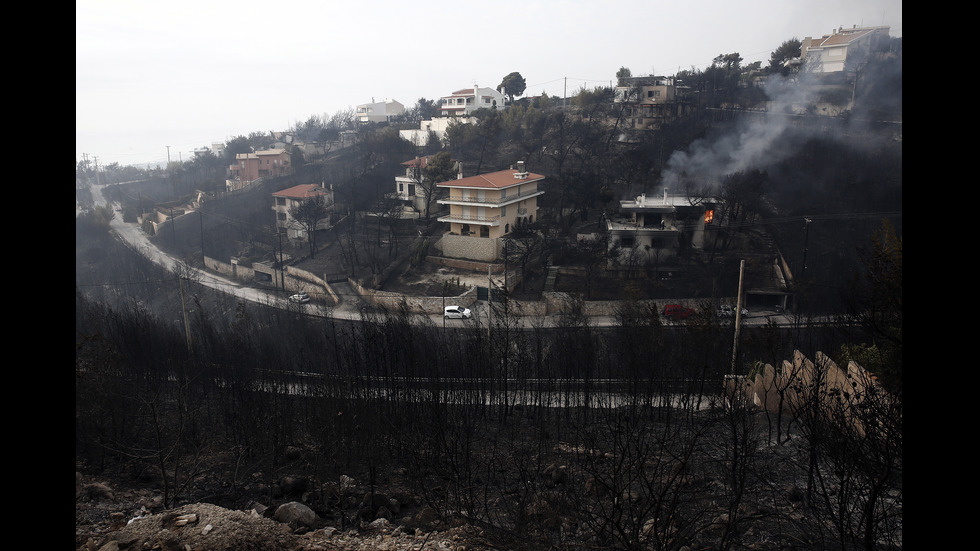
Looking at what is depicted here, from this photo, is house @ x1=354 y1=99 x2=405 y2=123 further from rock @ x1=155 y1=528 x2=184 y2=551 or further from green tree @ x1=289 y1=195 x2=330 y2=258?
rock @ x1=155 y1=528 x2=184 y2=551

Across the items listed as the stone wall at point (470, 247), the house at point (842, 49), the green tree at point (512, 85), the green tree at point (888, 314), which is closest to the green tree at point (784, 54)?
the house at point (842, 49)

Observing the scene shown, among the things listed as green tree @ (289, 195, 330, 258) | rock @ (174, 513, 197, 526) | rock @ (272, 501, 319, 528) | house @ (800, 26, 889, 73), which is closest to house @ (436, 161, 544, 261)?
green tree @ (289, 195, 330, 258)

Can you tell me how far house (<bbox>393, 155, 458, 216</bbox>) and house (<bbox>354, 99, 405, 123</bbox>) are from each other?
2585 centimetres

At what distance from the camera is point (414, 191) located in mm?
28844

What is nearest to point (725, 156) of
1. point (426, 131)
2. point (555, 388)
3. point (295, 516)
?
point (555, 388)

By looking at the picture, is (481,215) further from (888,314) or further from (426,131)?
(426,131)

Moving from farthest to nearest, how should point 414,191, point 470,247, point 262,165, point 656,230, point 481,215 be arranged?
point 262,165
point 414,191
point 481,215
point 470,247
point 656,230

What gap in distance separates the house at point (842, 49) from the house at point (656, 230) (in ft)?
65.0

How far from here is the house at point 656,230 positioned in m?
21.2

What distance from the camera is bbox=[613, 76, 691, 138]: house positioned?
116ft

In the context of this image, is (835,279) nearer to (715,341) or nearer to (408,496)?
(715,341)

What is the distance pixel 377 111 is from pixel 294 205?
27.8 metres

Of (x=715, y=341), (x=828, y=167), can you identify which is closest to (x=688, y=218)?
(x=828, y=167)
